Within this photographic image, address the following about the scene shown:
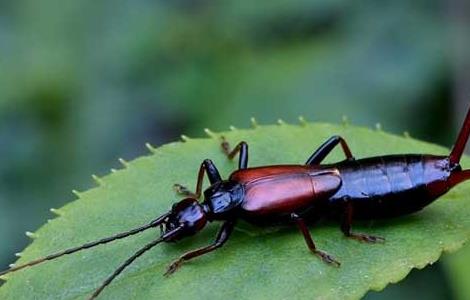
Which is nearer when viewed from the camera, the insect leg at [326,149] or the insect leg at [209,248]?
the insect leg at [209,248]

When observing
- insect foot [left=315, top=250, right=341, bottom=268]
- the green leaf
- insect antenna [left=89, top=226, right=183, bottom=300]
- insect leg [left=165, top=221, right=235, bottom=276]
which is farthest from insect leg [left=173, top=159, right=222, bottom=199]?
the green leaf

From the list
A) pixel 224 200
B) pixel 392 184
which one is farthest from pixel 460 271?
pixel 224 200

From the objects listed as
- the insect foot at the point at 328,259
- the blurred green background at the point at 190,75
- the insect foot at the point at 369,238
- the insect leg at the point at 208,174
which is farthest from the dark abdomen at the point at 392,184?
the blurred green background at the point at 190,75

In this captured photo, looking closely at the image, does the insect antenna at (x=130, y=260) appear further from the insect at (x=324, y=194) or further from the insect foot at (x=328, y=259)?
the insect foot at (x=328, y=259)

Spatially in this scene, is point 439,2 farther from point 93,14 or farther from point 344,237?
point 344,237

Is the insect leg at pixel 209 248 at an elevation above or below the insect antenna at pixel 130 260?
below

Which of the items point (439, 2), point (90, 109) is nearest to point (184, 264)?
point (90, 109)
